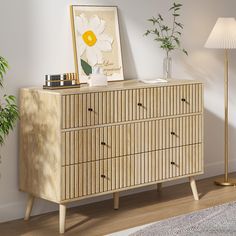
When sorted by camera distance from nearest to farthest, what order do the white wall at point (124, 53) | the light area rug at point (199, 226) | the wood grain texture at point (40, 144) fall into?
1. the light area rug at point (199, 226)
2. the wood grain texture at point (40, 144)
3. the white wall at point (124, 53)

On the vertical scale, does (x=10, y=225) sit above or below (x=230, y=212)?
below

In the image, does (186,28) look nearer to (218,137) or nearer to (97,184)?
(218,137)

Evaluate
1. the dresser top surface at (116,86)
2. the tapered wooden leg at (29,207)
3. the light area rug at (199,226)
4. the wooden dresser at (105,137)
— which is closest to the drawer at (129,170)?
the wooden dresser at (105,137)

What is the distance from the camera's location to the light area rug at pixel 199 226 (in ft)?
8.67

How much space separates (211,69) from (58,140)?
1.97m

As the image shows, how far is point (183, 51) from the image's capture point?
5.27m

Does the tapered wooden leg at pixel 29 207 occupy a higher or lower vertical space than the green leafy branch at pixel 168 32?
lower

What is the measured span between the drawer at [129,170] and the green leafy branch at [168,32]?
2.67 feet

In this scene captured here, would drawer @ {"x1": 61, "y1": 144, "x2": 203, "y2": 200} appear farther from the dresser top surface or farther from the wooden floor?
the dresser top surface

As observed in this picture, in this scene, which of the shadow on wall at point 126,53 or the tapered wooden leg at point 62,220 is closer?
the tapered wooden leg at point 62,220

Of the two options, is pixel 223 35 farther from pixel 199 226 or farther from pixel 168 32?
pixel 199 226

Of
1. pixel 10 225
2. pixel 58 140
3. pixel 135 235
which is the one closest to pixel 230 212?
pixel 135 235

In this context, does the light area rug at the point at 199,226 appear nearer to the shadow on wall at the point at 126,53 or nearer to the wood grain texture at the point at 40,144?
the wood grain texture at the point at 40,144

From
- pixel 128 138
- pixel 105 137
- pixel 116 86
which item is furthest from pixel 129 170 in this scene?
pixel 116 86
